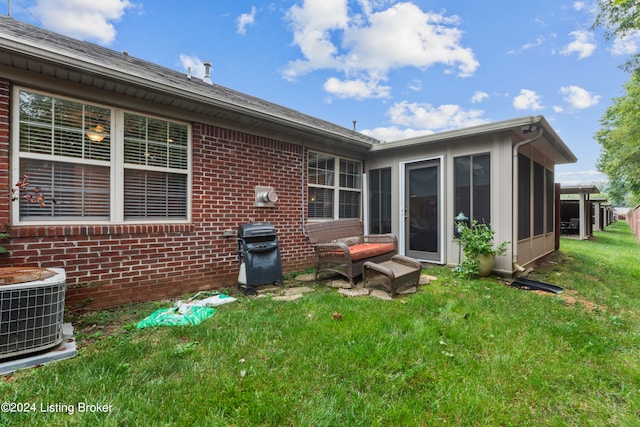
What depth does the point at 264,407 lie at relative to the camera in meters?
1.62

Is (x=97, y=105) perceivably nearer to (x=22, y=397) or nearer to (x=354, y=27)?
(x=22, y=397)

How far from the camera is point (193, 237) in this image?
13.3 feet

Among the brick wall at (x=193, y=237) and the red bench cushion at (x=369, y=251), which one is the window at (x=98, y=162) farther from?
the red bench cushion at (x=369, y=251)

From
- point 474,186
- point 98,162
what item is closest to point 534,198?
point 474,186

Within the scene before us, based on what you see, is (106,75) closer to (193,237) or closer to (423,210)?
(193,237)

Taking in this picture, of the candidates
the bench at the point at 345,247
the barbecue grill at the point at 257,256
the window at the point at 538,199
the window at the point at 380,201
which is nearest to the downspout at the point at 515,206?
the window at the point at 538,199

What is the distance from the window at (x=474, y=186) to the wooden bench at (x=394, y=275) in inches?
76.5

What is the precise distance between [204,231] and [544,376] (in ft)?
13.6

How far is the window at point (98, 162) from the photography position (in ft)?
9.97

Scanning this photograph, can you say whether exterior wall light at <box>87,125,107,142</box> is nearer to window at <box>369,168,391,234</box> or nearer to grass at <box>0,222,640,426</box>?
grass at <box>0,222,640,426</box>

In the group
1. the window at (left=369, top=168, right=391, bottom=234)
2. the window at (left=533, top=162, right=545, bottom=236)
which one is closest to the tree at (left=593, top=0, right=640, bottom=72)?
the window at (left=533, top=162, right=545, bottom=236)

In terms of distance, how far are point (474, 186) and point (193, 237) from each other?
501 cm

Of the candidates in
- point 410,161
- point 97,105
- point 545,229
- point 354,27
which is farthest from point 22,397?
point 354,27

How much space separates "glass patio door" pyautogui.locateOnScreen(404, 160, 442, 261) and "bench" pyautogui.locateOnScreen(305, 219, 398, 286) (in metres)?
1.21
